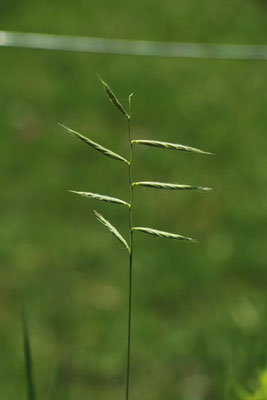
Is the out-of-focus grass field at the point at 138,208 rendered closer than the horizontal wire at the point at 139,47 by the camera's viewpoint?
Yes

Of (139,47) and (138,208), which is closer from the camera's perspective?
(138,208)

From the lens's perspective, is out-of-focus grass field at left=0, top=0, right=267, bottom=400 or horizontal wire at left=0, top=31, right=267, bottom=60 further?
horizontal wire at left=0, top=31, right=267, bottom=60

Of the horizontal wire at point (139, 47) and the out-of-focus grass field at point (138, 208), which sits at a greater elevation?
the horizontal wire at point (139, 47)

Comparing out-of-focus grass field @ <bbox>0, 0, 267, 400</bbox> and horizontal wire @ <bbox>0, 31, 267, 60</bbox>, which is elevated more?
horizontal wire @ <bbox>0, 31, 267, 60</bbox>

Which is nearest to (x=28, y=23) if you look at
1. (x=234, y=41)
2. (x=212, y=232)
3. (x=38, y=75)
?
(x=38, y=75)

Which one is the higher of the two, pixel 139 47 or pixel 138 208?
pixel 139 47
